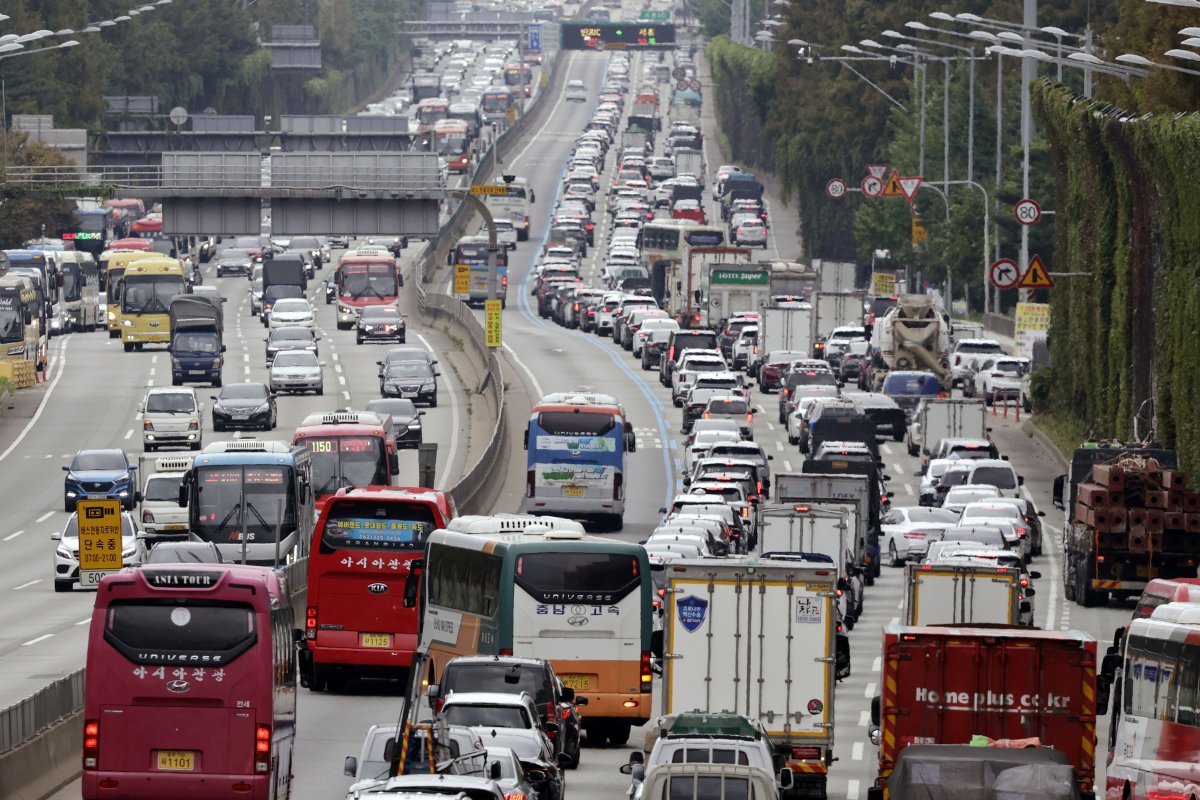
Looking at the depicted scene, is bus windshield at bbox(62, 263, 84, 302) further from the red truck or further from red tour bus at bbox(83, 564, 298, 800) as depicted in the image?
red tour bus at bbox(83, 564, 298, 800)

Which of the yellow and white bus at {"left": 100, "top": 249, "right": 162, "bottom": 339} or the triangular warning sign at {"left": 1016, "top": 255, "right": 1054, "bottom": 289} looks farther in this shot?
the yellow and white bus at {"left": 100, "top": 249, "right": 162, "bottom": 339}

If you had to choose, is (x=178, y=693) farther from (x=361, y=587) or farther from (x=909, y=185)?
(x=909, y=185)

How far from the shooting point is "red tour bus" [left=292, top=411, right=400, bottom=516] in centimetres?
5350

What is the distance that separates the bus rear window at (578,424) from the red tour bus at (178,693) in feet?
116

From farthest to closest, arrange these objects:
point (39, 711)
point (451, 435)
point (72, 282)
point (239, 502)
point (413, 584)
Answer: point (72, 282), point (451, 435), point (239, 502), point (413, 584), point (39, 711)

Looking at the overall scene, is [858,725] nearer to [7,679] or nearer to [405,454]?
[7,679]

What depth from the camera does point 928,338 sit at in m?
83.2

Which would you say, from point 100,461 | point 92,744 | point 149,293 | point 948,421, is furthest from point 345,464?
point 149,293

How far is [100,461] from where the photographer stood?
62.0m

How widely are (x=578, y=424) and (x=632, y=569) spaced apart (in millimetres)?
27719

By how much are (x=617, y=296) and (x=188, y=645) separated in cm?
8662

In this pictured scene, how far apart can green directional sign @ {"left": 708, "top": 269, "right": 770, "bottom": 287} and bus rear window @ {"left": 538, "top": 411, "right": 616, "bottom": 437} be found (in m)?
43.9

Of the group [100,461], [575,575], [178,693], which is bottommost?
[100,461]

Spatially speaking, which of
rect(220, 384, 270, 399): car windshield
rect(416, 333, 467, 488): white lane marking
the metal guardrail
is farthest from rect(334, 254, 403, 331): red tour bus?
the metal guardrail
